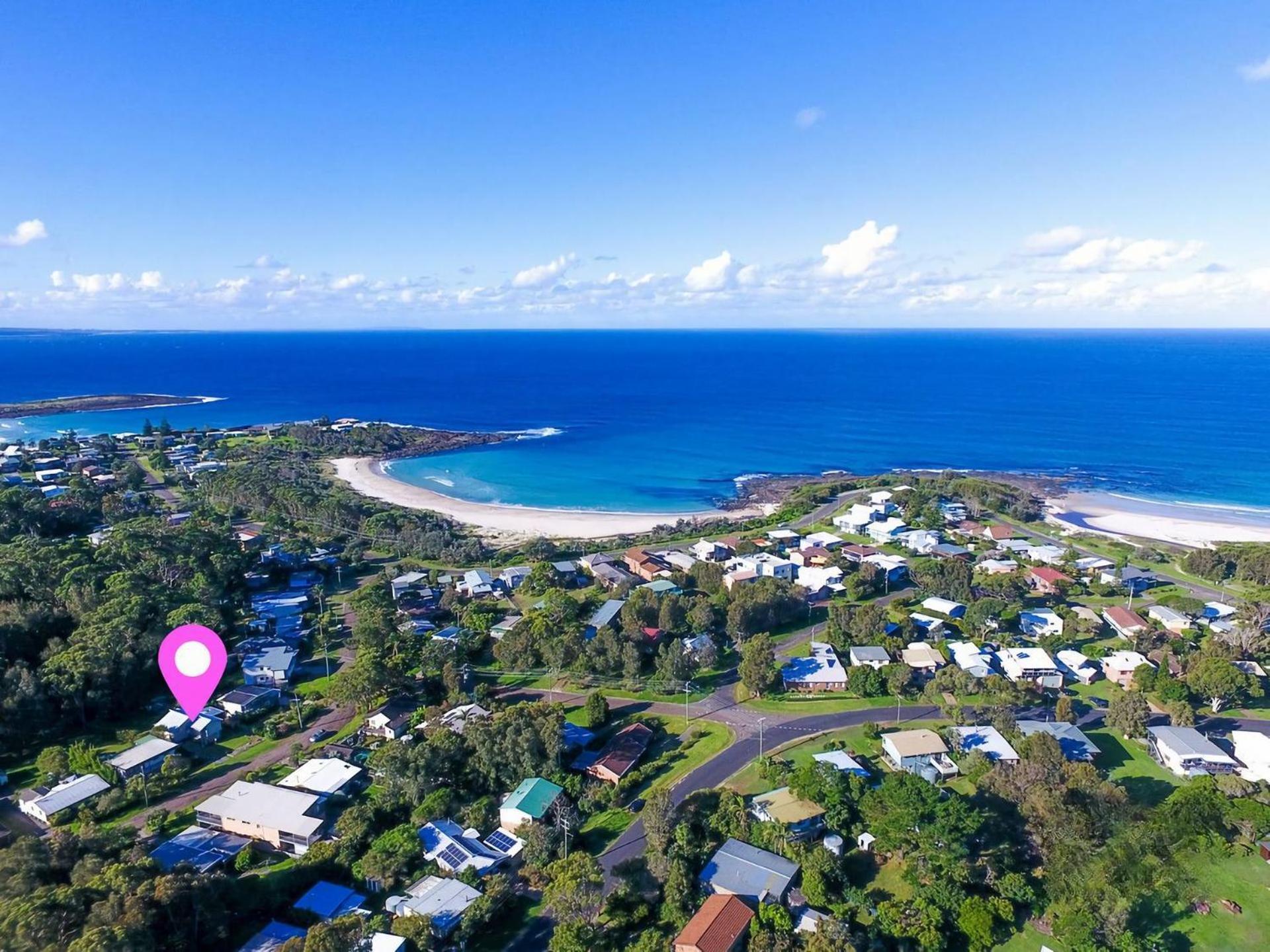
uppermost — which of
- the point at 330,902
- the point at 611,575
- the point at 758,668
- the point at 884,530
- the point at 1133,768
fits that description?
the point at 758,668

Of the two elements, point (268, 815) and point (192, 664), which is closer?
point (268, 815)

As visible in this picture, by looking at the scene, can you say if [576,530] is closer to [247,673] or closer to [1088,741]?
[247,673]

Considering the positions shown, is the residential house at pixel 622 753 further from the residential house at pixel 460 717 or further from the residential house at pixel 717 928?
the residential house at pixel 717 928

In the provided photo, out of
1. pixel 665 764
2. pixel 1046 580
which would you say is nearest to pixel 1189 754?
pixel 1046 580

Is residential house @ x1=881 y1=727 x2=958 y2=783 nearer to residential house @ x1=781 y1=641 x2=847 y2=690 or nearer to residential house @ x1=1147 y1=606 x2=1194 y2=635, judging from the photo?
residential house @ x1=781 y1=641 x2=847 y2=690

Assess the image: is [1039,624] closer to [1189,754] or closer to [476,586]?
[1189,754]

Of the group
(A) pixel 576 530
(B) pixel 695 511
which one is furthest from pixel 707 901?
(B) pixel 695 511

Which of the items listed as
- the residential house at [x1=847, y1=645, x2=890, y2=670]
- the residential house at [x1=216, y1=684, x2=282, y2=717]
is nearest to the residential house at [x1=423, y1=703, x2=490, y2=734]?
the residential house at [x1=216, y1=684, x2=282, y2=717]
